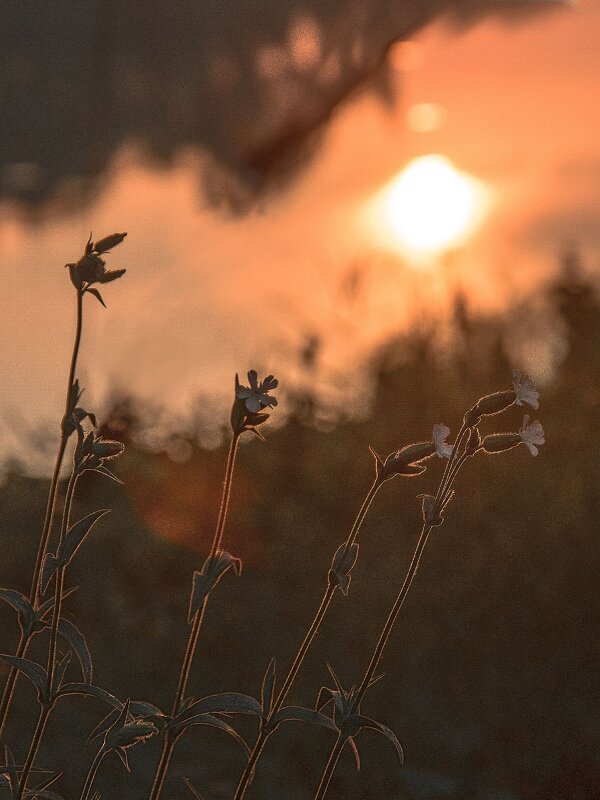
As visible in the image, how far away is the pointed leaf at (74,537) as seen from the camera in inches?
18.2

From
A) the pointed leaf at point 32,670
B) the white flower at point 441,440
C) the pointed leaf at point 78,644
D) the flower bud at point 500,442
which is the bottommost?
the pointed leaf at point 32,670

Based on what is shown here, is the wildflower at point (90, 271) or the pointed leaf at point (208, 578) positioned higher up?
the wildflower at point (90, 271)

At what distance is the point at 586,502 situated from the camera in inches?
64.3

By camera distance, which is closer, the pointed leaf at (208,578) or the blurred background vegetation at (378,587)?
the pointed leaf at (208,578)

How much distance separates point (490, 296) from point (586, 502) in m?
0.38

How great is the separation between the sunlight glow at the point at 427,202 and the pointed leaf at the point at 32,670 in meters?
1.02

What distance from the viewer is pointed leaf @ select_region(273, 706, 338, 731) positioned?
1.53ft

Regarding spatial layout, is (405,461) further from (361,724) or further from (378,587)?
(378,587)

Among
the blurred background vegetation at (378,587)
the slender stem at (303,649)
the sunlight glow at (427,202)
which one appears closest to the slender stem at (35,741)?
the slender stem at (303,649)

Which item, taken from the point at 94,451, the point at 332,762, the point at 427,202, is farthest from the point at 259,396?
the point at 427,202

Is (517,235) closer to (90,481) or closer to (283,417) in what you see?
(283,417)

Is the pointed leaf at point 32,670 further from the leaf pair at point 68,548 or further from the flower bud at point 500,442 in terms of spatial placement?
the flower bud at point 500,442

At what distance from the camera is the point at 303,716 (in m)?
0.47

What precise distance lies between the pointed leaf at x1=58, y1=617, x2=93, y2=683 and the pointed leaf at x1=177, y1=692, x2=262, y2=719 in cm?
6
